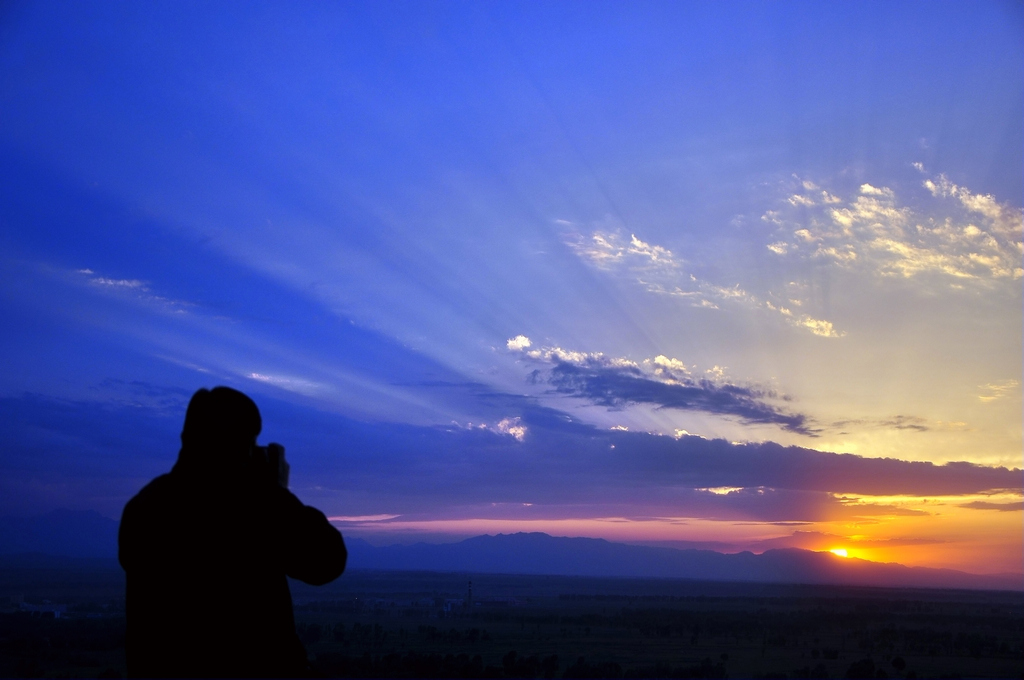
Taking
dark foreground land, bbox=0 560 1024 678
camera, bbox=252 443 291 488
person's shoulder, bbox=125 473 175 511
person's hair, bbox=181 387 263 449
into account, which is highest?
person's hair, bbox=181 387 263 449

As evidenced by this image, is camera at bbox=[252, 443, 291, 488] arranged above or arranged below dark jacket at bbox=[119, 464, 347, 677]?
above

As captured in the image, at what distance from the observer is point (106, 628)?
1059 inches

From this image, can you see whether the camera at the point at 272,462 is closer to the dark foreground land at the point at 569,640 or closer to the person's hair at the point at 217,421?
the person's hair at the point at 217,421

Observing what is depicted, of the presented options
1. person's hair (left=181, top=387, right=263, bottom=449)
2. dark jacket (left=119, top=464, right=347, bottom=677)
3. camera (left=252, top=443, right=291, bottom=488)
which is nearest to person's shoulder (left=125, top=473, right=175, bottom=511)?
dark jacket (left=119, top=464, right=347, bottom=677)

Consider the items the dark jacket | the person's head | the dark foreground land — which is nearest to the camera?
the dark jacket

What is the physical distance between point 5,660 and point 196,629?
21603 mm

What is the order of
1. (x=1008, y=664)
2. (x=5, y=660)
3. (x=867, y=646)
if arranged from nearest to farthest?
1. (x=5, y=660)
2. (x=1008, y=664)
3. (x=867, y=646)

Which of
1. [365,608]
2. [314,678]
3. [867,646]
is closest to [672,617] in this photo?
[867,646]

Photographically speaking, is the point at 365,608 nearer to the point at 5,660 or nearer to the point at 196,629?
the point at 5,660

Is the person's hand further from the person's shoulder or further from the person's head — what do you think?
the person's shoulder

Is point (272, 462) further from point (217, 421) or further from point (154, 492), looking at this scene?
point (154, 492)

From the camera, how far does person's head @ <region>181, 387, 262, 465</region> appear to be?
2.12 m

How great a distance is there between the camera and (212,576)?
1974 mm

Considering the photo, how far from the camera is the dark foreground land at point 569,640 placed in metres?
19.5
